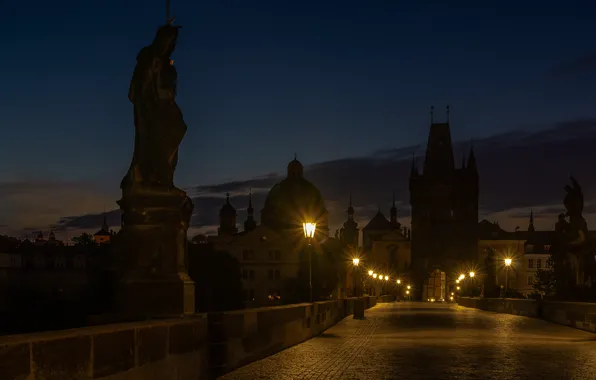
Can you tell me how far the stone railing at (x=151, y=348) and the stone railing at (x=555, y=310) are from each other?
36.8 feet

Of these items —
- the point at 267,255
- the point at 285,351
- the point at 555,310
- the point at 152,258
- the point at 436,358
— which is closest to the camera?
the point at 152,258

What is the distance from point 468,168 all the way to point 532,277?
3647 cm

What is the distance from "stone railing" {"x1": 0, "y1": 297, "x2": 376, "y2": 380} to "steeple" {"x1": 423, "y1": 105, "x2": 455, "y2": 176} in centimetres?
14088

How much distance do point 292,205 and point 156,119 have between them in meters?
135

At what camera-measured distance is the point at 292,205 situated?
148 meters

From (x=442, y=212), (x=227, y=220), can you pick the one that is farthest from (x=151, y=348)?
(x=227, y=220)

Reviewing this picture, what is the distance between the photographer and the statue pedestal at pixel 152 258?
42.6ft

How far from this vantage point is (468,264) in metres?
151

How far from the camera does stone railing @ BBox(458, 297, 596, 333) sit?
2683cm

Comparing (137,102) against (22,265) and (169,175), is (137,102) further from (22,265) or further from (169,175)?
(22,265)

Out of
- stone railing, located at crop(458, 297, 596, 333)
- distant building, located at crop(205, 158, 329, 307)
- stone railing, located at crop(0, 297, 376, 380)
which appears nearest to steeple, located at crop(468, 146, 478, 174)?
distant building, located at crop(205, 158, 329, 307)

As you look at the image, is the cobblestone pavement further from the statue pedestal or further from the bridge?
the statue pedestal

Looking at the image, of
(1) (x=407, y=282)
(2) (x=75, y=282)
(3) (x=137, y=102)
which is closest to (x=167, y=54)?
(3) (x=137, y=102)

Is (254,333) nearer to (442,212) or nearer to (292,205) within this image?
(292,205)
